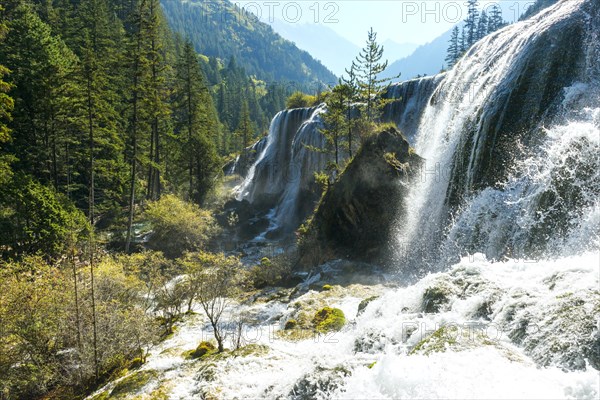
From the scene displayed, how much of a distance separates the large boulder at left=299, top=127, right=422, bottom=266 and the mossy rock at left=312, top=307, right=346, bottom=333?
739cm

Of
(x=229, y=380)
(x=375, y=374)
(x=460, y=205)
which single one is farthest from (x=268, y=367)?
(x=460, y=205)

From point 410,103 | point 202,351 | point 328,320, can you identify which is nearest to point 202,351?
point 202,351

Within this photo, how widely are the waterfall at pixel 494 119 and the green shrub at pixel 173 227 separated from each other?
47.7 feet

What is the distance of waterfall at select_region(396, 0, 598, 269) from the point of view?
47.8ft

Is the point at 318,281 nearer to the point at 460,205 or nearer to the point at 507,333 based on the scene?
the point at 460,205

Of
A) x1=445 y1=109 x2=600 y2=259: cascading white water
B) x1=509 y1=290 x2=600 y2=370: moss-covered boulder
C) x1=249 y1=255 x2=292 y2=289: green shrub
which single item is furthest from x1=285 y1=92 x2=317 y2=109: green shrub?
x1=509 y1=290 x2=600 y2=370: moss-covered boulder

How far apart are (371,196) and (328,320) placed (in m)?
9.42

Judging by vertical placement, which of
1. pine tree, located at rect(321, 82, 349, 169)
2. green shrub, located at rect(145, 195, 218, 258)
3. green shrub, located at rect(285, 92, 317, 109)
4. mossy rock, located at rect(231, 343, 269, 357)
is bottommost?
mossy rock, located at rect(231, 343, 269, 357)

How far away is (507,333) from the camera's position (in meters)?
7.16

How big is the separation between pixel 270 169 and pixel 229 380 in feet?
104

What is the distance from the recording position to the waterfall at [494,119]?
14.6m

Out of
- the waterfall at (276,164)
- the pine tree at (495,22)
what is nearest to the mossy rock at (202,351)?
the waterfall at (276,164)

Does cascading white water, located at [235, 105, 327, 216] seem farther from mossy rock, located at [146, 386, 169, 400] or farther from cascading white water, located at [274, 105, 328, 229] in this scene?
mossy rock, located at [146, 386, 169, 400]

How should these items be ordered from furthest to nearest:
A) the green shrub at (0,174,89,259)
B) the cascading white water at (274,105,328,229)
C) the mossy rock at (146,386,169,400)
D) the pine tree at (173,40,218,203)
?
1. the pine tree at (173,40,218,203)
2. the cascading white water at (274,105,328,229)
3. the green shrub at (0,174,89,259)
4. the mossy rock at (146,386,169,400)
